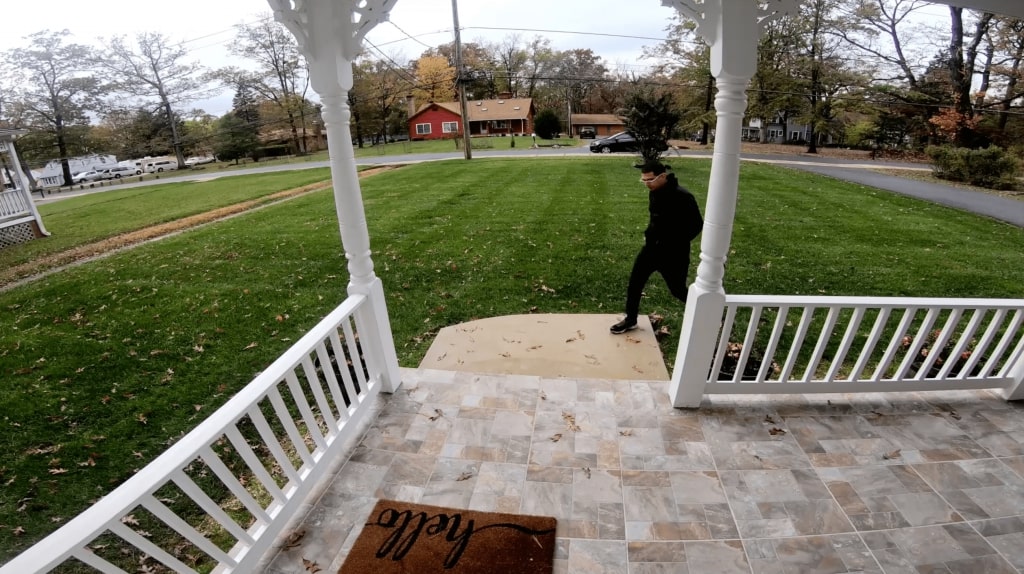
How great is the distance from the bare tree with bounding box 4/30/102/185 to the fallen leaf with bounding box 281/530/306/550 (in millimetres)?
15905

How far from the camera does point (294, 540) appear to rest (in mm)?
2090

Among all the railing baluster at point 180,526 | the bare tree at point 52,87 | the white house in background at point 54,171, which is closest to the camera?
the railing baluster at point 180,526

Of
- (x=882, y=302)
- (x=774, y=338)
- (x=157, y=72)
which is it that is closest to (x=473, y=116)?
(x=157, y=72)

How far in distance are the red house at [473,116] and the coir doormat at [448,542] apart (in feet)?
103

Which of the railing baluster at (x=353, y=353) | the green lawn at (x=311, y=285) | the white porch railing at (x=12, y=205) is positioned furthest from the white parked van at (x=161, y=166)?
the railing baluster at (x=353, y=353)

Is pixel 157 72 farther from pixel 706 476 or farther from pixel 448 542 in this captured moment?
pixel 706 476

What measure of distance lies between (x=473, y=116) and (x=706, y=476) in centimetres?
3563

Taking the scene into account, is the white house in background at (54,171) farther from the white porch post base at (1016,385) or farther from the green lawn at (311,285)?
the white porch post base at (1016,385)

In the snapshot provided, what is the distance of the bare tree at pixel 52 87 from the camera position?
476 inches

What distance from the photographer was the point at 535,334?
163 inches

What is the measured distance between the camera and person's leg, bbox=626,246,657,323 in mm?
3665

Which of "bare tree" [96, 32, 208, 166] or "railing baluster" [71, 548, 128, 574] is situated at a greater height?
"bare tree" [96, 32, 208, 166]

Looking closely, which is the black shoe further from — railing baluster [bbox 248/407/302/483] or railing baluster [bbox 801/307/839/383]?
railing baluster [bbox 248/407/302/483]

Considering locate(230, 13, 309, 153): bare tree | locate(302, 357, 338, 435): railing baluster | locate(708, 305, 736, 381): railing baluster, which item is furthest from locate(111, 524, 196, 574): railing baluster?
locate(230, 13, 309, 153): bare tree
